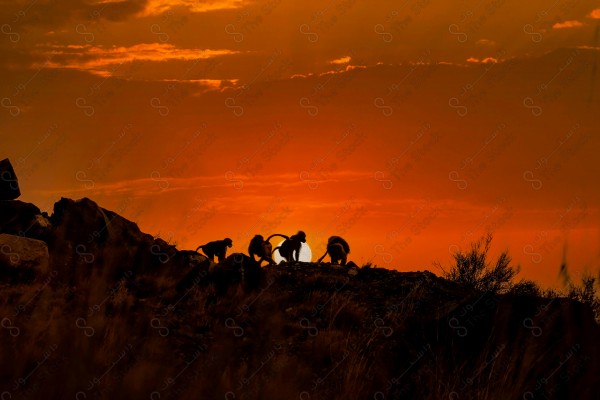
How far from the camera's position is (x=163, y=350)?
9914mm

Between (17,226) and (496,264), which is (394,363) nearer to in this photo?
(17,226)

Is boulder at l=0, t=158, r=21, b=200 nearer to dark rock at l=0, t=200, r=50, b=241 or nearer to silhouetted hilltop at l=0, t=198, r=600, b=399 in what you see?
dark rock at l=0, t=200, r=50, b=241

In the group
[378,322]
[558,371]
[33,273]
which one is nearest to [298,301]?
[378,322]

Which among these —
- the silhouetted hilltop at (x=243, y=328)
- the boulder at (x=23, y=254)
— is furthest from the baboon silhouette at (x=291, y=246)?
the boulder at (x=23, y=254)

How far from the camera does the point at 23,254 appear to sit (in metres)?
14.8

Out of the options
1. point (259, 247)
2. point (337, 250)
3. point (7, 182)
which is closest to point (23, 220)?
point (7, 182)

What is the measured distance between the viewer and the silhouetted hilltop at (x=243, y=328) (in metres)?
7.57

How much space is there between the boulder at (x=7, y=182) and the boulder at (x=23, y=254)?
141 inches

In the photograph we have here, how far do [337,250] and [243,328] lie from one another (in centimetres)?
1135

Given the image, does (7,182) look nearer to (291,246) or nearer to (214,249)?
(214,249)

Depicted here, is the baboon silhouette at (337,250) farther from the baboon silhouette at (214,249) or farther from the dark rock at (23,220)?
the dark rock at (23,220)

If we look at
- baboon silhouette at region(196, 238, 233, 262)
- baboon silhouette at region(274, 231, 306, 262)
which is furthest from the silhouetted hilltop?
baboon silhouette at region(274, 231, 306, 262)

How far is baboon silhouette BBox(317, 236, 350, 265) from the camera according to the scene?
24.1 metres

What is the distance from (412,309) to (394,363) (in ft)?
11.4
